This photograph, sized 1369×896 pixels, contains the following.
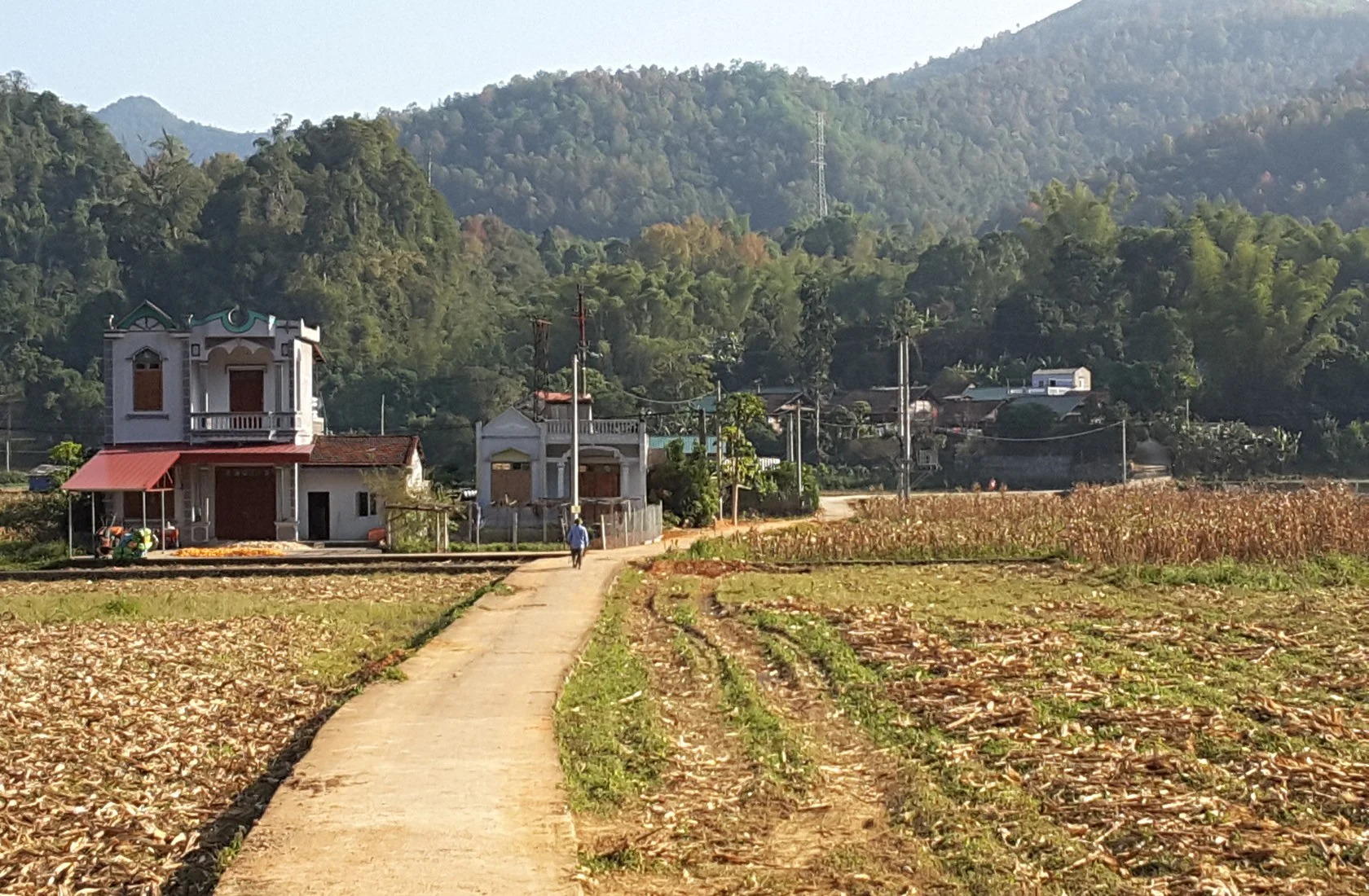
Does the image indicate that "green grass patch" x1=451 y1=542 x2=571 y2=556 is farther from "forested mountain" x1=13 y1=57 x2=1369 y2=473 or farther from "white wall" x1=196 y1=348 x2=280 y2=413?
"forested mountain" x1=13 y1=57 x2=1369 y2=473

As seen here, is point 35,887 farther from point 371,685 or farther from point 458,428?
point 458,428

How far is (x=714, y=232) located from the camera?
148625 millimetres

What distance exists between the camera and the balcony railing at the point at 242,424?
43.7 metres

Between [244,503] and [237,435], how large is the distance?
189 centimetres

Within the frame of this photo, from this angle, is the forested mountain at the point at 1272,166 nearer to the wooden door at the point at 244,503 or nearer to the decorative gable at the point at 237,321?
the decorative gable at the point at 237,321

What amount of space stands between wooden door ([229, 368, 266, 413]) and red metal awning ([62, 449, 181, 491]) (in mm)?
2434

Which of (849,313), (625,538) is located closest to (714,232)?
(849,313)

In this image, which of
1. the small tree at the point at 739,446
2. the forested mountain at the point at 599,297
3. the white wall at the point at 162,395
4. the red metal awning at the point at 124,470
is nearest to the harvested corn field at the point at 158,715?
the red metal awning at the point at 124,470

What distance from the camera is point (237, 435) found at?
144ft

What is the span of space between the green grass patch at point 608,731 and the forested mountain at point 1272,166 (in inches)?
6393

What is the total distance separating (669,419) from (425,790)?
6582 centimetres

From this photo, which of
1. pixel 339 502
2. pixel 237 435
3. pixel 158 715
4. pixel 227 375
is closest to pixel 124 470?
pixel 237 435

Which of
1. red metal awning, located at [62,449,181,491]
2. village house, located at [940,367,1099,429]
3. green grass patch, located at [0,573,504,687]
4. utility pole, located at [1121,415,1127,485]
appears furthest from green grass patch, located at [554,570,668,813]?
village house, located at [940,367,1099,429]

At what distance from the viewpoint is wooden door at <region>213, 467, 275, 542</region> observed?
4412 cm
